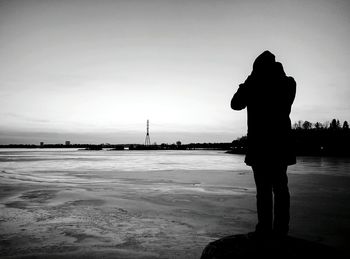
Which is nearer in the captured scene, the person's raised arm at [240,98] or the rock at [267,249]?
the rock at [267,249]

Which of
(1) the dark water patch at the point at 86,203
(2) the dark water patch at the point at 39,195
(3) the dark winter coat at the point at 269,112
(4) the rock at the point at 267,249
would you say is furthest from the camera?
(2) the dark water patch at the point at 39,195

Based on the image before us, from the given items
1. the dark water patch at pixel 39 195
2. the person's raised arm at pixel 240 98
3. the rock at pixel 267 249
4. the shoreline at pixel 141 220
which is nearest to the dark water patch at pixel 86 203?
the shoreline at pixel 141 220

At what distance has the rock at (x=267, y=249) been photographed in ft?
8.27

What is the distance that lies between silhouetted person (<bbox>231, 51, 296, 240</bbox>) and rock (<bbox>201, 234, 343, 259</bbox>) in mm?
261

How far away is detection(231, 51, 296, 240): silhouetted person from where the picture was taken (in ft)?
10.1

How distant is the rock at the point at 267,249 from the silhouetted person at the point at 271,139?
0.86ft

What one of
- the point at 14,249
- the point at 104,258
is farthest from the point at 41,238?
the point at 104,258

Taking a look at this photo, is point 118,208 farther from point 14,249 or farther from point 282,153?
point 282,153

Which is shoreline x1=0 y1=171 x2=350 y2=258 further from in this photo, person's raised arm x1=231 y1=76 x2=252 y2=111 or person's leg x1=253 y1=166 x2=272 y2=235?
person's raised arm x1=231 y1=76 x2=252 y2=111

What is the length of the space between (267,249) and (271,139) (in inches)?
45.0

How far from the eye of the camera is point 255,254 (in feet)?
8.43

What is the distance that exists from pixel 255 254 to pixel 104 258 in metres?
2.23

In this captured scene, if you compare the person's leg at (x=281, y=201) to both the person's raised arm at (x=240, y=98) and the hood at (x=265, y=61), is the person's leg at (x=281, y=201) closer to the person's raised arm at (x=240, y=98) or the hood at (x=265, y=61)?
the person's raised arm at (x=240, y=98)

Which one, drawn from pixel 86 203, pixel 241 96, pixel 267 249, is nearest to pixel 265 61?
pixel 241 96
